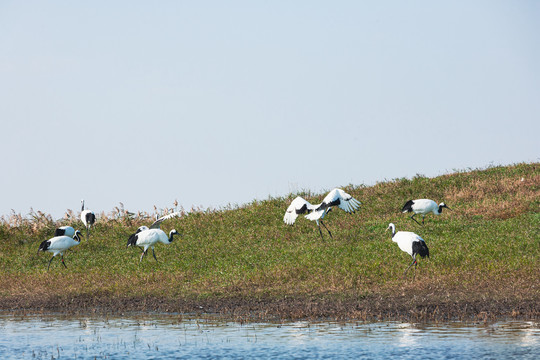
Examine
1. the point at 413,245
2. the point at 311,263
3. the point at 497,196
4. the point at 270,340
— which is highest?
the point at 497,196

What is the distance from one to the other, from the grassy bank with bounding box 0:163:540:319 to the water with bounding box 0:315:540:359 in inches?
50.4

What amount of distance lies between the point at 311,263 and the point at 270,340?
7.85 metres

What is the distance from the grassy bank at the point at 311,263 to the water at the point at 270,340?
1.28m

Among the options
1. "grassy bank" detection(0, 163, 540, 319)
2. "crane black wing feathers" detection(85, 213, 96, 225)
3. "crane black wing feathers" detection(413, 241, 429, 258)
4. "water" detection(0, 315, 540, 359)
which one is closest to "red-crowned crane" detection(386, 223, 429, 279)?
"crane black wing feathers" detection(413, 241, 429, 258)

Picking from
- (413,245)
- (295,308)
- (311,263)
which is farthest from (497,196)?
(295,308)

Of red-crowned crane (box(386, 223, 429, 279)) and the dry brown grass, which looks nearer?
red-crowned crane (box(386, 223, 429, 279))

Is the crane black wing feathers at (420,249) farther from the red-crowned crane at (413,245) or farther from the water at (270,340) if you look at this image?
the water at (270,340)

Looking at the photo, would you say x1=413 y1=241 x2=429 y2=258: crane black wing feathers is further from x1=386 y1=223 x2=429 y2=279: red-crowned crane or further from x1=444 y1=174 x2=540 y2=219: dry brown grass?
x1=444 y1=174 x2=540 y2=219: dry brown grass

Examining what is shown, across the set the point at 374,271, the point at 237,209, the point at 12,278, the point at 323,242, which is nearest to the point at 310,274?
the point at 374,271

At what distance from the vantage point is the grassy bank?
51.5ft

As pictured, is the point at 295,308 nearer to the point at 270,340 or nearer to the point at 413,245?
the point at 270,340

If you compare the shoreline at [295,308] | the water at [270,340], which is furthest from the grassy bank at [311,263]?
the water at [270,340]

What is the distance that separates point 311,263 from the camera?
20031 mm

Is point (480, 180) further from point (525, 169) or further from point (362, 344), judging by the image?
point (362, 344)
